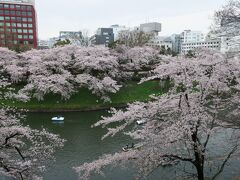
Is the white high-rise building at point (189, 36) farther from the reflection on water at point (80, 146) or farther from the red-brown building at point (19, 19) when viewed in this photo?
the reflection on water at point (80, 146)

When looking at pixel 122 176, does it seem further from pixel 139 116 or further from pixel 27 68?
pixel 27 68

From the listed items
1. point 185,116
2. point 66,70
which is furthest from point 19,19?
point 185,116

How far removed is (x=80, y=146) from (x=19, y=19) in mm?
68494

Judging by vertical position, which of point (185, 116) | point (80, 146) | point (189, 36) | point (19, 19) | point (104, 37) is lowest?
point (80, 146)

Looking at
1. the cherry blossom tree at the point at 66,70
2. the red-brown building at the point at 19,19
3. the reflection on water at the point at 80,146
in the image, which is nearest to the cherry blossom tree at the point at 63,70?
the cherry blossom tree at the point at 66,70

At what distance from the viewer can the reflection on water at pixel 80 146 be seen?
16453 millimetres

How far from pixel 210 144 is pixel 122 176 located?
8069mm

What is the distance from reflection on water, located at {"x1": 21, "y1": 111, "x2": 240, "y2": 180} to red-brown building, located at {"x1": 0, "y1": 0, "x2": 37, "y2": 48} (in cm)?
5152

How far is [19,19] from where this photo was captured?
260ft

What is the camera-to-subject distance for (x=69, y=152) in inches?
802

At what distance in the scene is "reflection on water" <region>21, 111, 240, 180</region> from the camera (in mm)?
16453

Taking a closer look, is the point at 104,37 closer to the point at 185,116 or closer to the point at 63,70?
the point at 63,70

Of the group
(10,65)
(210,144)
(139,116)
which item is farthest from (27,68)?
(139,116)

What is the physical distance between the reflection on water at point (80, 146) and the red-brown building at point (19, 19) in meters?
51.5
